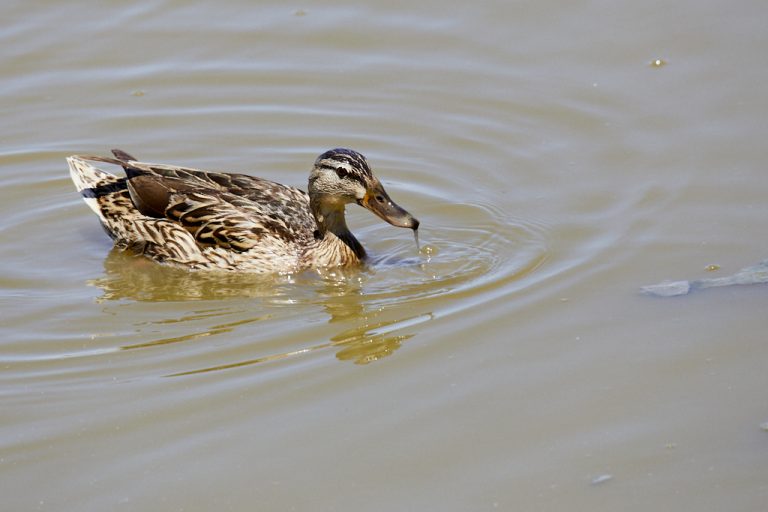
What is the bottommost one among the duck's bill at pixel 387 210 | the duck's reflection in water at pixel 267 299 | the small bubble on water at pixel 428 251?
the duck's reflection in water at pixel 267 299

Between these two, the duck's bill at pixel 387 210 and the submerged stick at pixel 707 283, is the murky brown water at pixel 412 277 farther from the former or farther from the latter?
the duck's bill at pixel 387 210

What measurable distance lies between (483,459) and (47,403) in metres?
2.73

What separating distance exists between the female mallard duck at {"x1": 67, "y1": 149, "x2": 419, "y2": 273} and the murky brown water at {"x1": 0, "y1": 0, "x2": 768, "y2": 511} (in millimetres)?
220

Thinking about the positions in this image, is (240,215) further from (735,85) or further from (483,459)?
(735,85)

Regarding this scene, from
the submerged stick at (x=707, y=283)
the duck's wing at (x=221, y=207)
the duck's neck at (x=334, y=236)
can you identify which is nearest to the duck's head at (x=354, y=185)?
the duck's neck at (x=334, y=236)

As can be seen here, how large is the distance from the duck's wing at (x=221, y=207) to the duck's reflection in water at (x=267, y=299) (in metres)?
0.35

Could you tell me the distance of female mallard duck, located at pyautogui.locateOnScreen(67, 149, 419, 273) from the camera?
991 cm

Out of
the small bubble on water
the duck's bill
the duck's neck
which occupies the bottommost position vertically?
the small bubble on water

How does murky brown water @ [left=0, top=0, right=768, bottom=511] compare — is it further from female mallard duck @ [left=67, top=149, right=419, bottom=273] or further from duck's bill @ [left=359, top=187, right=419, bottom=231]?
duck's bill @ [left=359, top=187, right=419, bottom=231]

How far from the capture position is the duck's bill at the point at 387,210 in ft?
30.8

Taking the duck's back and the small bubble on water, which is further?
the duck's back

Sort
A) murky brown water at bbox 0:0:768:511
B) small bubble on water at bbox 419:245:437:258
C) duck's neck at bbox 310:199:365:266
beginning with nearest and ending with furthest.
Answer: murky brown water at bbox 0:0:768:511, small bubble on water at bbox 419:245:437:258, duck's neck at bbox 310:199:365:266

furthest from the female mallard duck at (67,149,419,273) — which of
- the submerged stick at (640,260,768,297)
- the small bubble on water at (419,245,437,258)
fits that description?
the submerged stick at (640,260,768,297)

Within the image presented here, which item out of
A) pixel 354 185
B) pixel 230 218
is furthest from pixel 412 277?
pixel 230 218
